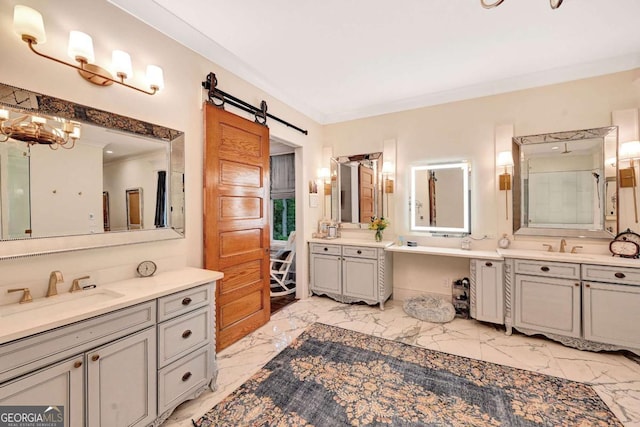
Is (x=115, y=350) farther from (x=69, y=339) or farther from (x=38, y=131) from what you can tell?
(x=38, y=131)

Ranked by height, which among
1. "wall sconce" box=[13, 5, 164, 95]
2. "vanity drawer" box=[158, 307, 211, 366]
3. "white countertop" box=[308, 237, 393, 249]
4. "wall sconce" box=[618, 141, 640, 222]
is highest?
"wall sconce" box=[13, 5, 164, 95]

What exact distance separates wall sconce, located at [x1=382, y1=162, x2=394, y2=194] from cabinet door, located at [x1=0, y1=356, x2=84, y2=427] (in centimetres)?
364

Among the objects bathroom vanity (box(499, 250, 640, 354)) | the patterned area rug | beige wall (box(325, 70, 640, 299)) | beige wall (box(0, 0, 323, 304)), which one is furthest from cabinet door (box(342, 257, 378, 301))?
beige wall (box(0, 0, 323, 304))

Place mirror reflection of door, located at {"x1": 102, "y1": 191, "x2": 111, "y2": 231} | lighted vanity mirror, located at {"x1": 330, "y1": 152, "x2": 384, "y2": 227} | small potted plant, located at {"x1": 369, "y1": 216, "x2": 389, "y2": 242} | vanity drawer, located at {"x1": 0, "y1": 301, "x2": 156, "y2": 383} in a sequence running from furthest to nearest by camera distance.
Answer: lighted vanity mirror, located at {"x1": 330, "y1": 152, "x2": 384, "y2": 227} < small potted plant, located at {"x1": 369, "y1": 216, "x2": 389, "y2": 242} < mirror reflection of door, located at {"x1": 102, "y1": 191, "x2": 111, "y2": 231} < vanity drawer, located at {"x1": 0, "y1": 301, "x2": 156, "y2": 383}

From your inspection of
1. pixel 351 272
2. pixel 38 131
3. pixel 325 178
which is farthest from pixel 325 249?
pixel 38 131

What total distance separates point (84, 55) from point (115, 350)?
1733 millimetres

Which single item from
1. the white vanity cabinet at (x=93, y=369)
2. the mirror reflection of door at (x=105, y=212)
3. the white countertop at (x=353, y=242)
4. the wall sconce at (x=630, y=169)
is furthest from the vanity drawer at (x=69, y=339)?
the wall sconce at (x=630, y=169)

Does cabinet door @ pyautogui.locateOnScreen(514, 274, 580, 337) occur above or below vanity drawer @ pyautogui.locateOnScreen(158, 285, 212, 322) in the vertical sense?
below

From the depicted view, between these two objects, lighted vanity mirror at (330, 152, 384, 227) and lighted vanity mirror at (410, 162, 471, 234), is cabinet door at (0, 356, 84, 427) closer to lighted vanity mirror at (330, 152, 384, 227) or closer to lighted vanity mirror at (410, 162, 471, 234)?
lighted vanity mirror at (330, 152, 384, 227)

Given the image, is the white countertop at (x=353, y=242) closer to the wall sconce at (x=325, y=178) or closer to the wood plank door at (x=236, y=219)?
the wall sconce at (x=325, y=178)

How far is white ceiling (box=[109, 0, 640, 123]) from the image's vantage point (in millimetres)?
2057

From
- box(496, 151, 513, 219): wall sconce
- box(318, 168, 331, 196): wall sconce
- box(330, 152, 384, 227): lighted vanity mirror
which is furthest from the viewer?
box(318, 168, 331, 196): wall sconce

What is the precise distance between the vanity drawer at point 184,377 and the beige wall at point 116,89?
0.75 m

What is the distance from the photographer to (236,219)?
2768 millimetres
